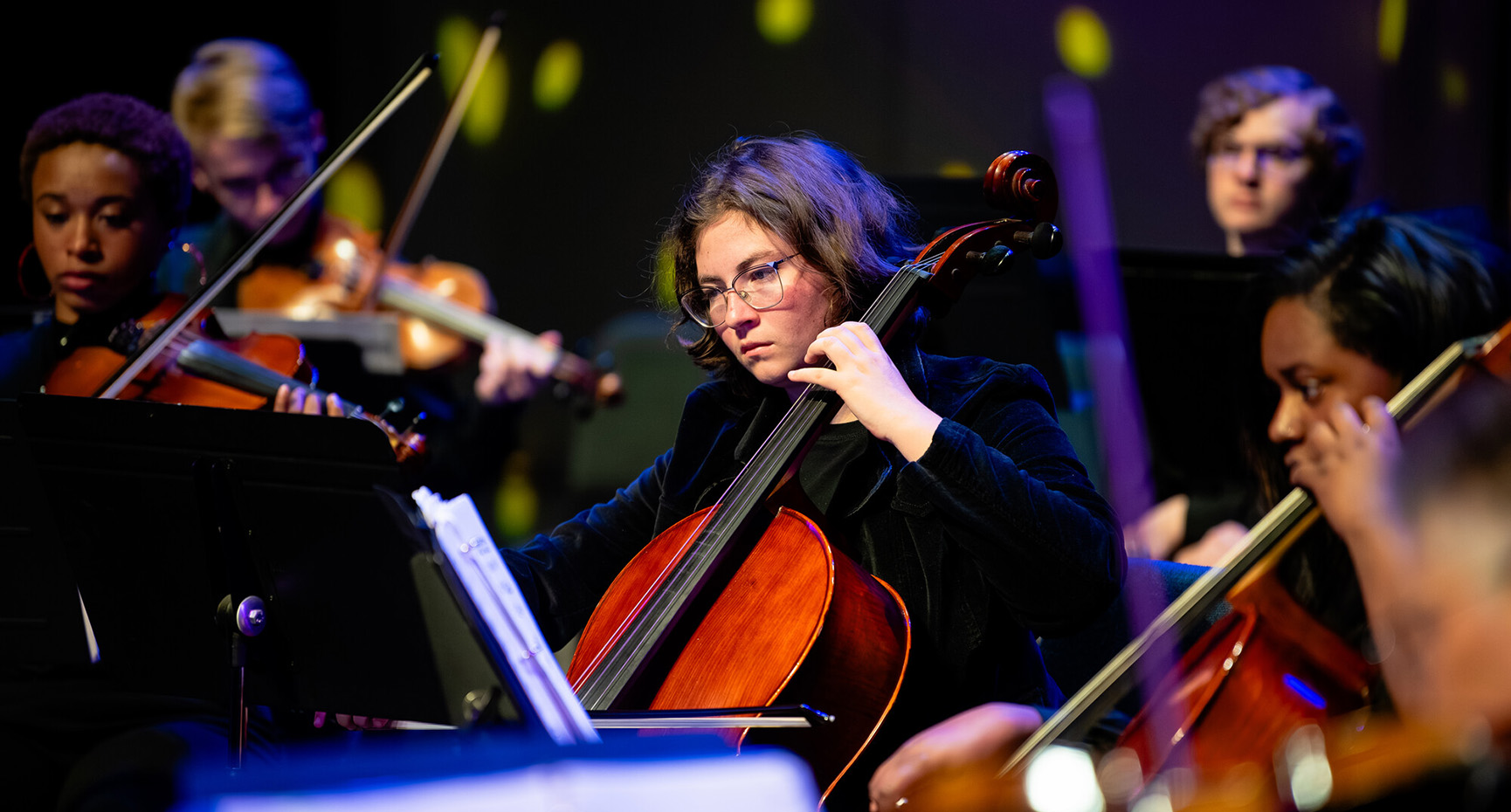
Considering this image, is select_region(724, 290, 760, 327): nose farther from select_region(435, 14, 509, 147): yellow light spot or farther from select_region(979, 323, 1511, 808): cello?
select_region(435, 14, 509, 147): yellow light spot

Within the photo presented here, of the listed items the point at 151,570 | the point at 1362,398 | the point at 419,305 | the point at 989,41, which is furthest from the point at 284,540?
the point at 989,41

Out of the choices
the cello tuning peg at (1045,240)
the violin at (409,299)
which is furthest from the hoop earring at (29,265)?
the cello tuning peg at (1045,240)

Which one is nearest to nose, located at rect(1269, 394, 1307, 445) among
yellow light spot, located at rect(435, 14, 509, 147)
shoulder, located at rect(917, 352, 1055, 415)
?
shoulder, located at rect(917, 352, 1055, 415)

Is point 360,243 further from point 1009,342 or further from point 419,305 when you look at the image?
point 1009,342

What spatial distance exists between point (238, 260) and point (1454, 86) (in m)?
3.39

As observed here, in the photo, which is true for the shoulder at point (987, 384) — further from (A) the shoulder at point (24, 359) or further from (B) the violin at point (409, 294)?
(B) the violin at point (409, 294)

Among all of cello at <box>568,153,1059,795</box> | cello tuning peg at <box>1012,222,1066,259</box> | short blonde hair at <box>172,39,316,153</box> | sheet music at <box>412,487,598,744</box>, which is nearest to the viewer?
sheet music at <box>412,487,598,744</box>

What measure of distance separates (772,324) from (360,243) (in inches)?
92.9

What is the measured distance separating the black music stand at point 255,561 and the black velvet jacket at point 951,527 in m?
0.38

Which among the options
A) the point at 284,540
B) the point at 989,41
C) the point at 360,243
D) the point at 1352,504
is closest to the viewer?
the point at 1352,504

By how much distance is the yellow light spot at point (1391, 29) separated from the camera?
12.4 ft

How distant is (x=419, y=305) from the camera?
3611 mm

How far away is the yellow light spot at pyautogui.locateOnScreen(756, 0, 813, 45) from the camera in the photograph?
3949mm

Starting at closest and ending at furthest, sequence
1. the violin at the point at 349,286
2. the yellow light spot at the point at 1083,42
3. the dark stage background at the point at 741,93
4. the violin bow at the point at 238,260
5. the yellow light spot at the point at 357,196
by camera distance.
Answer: the violin bow at the point at 238,260, the violin at the point at 349,286, the dark stage background at the point at 741,93, the yellow light spot at the point at 1083,42, the yellow light spot at the point at 357,196
